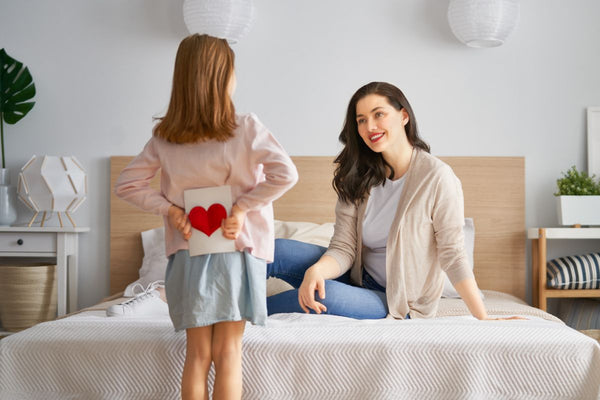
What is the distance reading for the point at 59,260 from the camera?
308 centimetres

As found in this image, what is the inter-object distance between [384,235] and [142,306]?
90 centimetres

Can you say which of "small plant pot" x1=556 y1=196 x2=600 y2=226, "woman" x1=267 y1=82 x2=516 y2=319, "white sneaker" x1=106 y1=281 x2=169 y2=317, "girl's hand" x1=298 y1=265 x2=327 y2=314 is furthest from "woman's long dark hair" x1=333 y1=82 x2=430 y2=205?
"small plant pot" x1=556 y1=196 x2=600 y2=226

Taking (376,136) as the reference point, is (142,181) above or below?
below

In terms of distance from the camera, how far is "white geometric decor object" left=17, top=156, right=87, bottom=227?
3135 millimetres

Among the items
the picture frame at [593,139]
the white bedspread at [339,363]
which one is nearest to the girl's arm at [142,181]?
the white bedspread at [339,363]

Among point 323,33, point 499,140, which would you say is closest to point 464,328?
point 499,140

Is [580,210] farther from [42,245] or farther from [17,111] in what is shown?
[17,111]

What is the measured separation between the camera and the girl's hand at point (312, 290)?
Answer: 5.49ft

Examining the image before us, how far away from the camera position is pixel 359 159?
2020 millimetres

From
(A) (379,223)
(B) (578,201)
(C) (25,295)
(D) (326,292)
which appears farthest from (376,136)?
(C) (25,295)

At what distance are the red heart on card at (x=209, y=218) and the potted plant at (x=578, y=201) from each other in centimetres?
212

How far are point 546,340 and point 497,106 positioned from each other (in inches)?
77.9

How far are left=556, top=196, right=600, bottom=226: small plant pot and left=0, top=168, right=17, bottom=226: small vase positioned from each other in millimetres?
2763

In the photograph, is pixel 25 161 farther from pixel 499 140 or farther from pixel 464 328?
pixel 464 328
